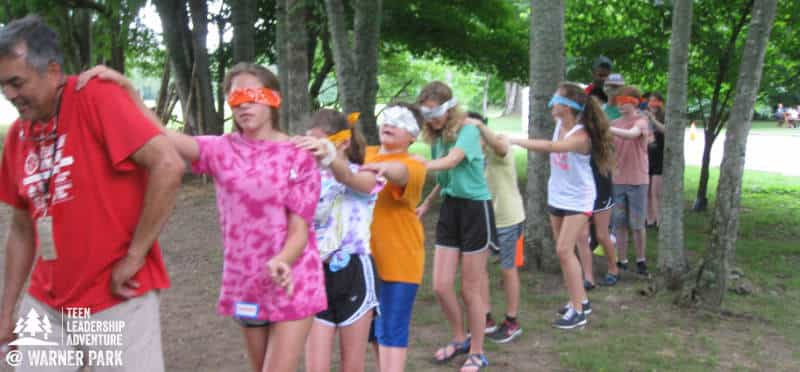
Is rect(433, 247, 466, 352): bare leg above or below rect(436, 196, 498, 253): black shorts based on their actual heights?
below

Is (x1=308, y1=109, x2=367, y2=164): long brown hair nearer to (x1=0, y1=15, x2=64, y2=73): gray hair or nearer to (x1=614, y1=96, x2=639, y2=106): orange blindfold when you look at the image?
(x1=0, y1=15, x2=64, y2=73): gray hair

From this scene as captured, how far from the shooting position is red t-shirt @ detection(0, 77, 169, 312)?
2615mm

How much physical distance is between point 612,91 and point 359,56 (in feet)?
11.4

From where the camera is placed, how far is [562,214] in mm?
6328

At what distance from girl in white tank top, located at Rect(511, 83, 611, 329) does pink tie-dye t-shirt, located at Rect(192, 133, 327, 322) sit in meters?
3.21

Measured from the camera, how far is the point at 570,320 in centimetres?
614

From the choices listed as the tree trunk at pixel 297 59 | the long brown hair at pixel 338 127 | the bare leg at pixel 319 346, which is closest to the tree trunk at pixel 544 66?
the tree trunk at pixel 297 59

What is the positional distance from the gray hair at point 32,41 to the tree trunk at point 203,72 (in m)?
11.4

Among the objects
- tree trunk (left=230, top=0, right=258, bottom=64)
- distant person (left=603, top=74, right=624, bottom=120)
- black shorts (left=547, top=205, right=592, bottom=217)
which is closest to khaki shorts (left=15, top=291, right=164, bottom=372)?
black shorts (left=547, top=205, right=592, bottom=217)

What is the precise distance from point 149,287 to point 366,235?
52.6 inches

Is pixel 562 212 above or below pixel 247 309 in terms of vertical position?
below

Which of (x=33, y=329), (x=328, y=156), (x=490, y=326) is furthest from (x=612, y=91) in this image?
(x=33, y=329)

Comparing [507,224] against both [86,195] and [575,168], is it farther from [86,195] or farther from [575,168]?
[86,195]

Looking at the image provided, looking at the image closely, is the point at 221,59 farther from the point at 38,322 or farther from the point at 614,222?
the point at 38,322
